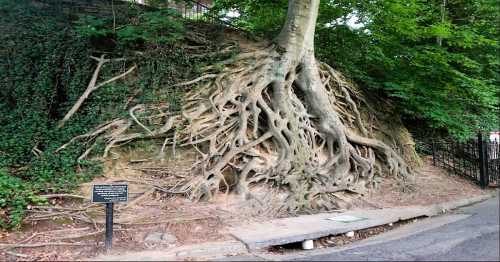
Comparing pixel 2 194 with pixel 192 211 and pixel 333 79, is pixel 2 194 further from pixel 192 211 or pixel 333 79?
pixel 333 79

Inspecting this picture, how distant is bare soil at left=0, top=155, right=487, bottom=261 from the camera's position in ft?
19.2

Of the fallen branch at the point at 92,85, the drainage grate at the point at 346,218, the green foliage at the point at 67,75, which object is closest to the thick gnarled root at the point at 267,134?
the green foliage at the point at 67,75

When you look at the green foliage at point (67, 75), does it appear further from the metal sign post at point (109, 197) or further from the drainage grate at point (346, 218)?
the drainage grate at point (346, 218)

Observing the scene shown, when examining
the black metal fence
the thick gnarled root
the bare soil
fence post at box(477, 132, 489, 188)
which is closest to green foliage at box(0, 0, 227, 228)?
the thick gnarled root

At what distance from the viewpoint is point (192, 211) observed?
7.21 metres

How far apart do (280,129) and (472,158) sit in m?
6.82

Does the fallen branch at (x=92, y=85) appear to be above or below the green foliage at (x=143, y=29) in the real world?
below

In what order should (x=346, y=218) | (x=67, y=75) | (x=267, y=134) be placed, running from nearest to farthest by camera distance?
1. (x=346, y=218)
2. (x=267, y=134)
3. (x=67, y=75)

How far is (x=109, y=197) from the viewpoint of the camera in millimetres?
5812

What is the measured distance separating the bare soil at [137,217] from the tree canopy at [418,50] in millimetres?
4141

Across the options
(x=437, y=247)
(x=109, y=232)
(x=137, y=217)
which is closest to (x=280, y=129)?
(x=137, y=217)

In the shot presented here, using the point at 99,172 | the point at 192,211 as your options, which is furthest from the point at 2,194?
the point at 192,211

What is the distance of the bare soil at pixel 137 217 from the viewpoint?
5.84 m

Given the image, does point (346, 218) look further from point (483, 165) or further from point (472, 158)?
point (472, 158)
